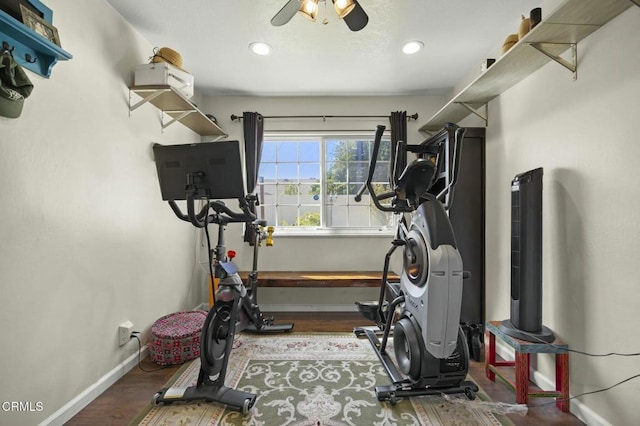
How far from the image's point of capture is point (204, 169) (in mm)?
1636

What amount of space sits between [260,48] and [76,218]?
1.83 metres

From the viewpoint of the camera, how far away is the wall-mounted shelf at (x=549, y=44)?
132 cm

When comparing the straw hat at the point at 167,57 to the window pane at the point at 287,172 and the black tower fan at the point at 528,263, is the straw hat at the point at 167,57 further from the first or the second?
the black tower fan at the point at 528,263

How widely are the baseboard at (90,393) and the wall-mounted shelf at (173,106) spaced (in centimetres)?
180

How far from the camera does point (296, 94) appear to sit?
3400 millimetres

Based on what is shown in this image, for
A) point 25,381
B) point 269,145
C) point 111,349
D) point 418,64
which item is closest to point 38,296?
point 25,381

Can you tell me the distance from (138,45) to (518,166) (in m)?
2.98

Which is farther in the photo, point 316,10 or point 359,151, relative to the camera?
point 359,151

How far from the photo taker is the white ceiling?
6.34ft

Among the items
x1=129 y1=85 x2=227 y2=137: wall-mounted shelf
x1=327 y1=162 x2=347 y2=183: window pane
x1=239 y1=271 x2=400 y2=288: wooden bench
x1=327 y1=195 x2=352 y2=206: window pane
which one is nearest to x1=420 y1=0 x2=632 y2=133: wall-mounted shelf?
x1=327 y1=162 x2=347 y2=183: window pane

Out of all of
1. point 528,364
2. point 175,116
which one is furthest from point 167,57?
point 528,364

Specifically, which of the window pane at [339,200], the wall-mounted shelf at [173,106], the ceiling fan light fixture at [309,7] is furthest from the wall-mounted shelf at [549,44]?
the wall-mounted shelf at [173,106]
